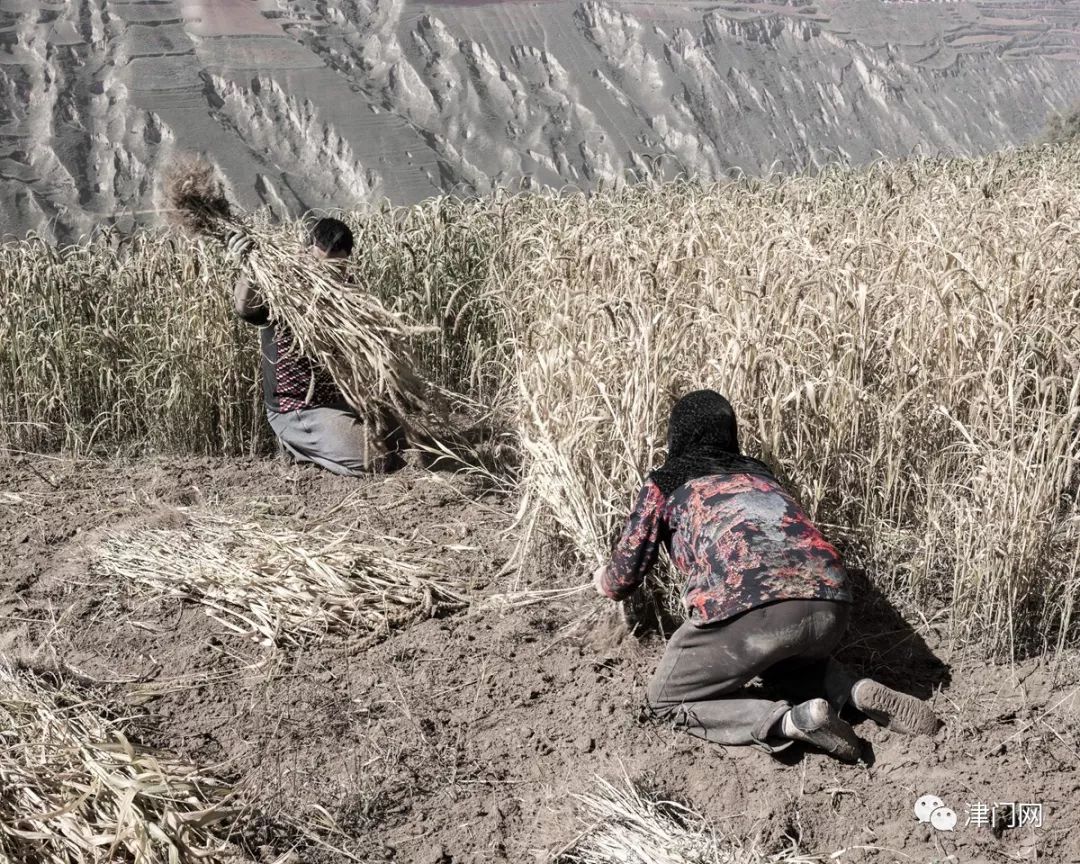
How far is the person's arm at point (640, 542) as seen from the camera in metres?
2.84

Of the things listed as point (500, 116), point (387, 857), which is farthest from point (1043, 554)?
point (500, 116)

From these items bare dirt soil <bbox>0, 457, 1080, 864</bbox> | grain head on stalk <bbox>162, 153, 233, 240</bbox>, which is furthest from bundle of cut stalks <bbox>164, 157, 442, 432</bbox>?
bare dirt soil <bbox>0, 457, 1080, 864</bbox>

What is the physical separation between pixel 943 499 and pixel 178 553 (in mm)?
2506

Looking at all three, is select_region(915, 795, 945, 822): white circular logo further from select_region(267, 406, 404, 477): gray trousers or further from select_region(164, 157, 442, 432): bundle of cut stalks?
select_region(267, 406, 404, 477): gray trousers

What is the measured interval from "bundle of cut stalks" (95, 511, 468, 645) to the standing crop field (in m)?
0.51

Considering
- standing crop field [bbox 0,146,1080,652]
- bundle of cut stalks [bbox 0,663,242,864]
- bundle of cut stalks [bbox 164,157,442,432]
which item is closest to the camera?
bundle of cut stalks [bbox 0,663,242,864]

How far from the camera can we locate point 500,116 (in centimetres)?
1343

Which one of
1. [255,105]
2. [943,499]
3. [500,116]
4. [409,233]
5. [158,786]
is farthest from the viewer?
[500,116]

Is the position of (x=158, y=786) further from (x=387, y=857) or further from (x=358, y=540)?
(x=358, y=540)

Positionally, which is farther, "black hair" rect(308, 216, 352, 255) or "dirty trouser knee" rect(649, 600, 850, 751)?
"black hair" rect(308, 216, 352, 255)

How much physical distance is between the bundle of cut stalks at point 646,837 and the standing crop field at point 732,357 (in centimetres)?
85

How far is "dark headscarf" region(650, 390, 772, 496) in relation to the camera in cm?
282

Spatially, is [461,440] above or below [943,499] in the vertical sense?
below

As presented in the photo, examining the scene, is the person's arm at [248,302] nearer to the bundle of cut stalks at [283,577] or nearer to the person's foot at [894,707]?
the bundle of cut stalks at [283,577]
